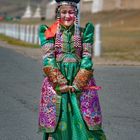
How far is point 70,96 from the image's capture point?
22.1 feet

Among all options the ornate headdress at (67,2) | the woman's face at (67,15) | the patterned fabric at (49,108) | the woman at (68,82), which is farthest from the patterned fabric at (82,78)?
the ornate headdress at (67,2)

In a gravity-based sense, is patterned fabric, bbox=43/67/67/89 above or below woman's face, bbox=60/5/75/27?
below

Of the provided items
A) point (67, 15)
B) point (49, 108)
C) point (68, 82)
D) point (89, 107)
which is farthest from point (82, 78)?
point (67, 15)

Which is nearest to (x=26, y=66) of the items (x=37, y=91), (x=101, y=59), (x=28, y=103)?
(x=101, y=59)

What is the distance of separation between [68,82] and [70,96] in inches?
5.6

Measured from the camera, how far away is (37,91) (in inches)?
526

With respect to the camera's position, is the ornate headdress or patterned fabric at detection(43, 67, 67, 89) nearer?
patterned fabric at detection(43, 67, 67, 89)

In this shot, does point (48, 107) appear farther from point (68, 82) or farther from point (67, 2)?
point (67, 2)

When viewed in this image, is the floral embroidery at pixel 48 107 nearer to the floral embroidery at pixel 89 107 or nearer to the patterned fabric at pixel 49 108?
the patterned fabric at pixel 49 108

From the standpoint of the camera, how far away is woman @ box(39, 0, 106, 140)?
670 centimetres

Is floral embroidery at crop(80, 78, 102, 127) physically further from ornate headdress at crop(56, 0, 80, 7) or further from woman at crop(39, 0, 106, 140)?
ornate headdress at crop(56, 0, 80, 7)

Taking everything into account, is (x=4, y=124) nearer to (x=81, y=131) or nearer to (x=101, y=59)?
(x=81, y=131)

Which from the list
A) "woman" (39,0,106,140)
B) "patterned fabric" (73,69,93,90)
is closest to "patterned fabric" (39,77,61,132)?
"woman" (39,0,106,140)

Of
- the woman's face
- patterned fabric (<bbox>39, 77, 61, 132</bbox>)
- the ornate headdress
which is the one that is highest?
the ornate headdress
